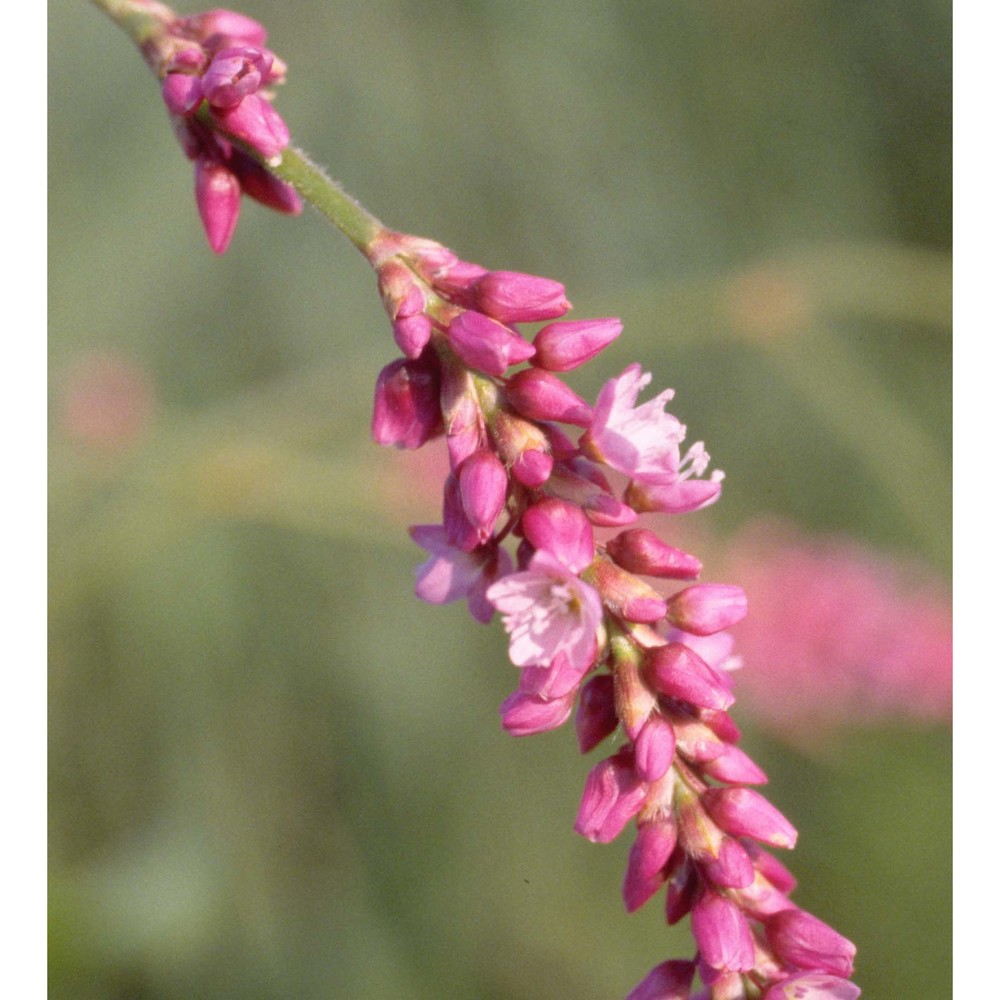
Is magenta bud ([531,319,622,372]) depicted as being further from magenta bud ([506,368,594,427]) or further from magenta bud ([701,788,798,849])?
magenta bud ([701,788,798,849])

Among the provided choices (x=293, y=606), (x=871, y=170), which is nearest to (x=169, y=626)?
(x=293, y=606)

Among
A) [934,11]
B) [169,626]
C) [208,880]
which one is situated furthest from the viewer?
[169,626]

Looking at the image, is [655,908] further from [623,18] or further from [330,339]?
[623,18]

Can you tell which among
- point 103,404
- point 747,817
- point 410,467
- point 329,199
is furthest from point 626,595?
point 103,404

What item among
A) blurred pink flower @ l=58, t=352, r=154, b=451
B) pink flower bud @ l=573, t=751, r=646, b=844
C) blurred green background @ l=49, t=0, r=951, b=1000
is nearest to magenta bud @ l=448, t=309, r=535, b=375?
pink flower bud @ l=573, t=751, r=646, b=844

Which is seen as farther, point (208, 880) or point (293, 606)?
point (293, 606)
